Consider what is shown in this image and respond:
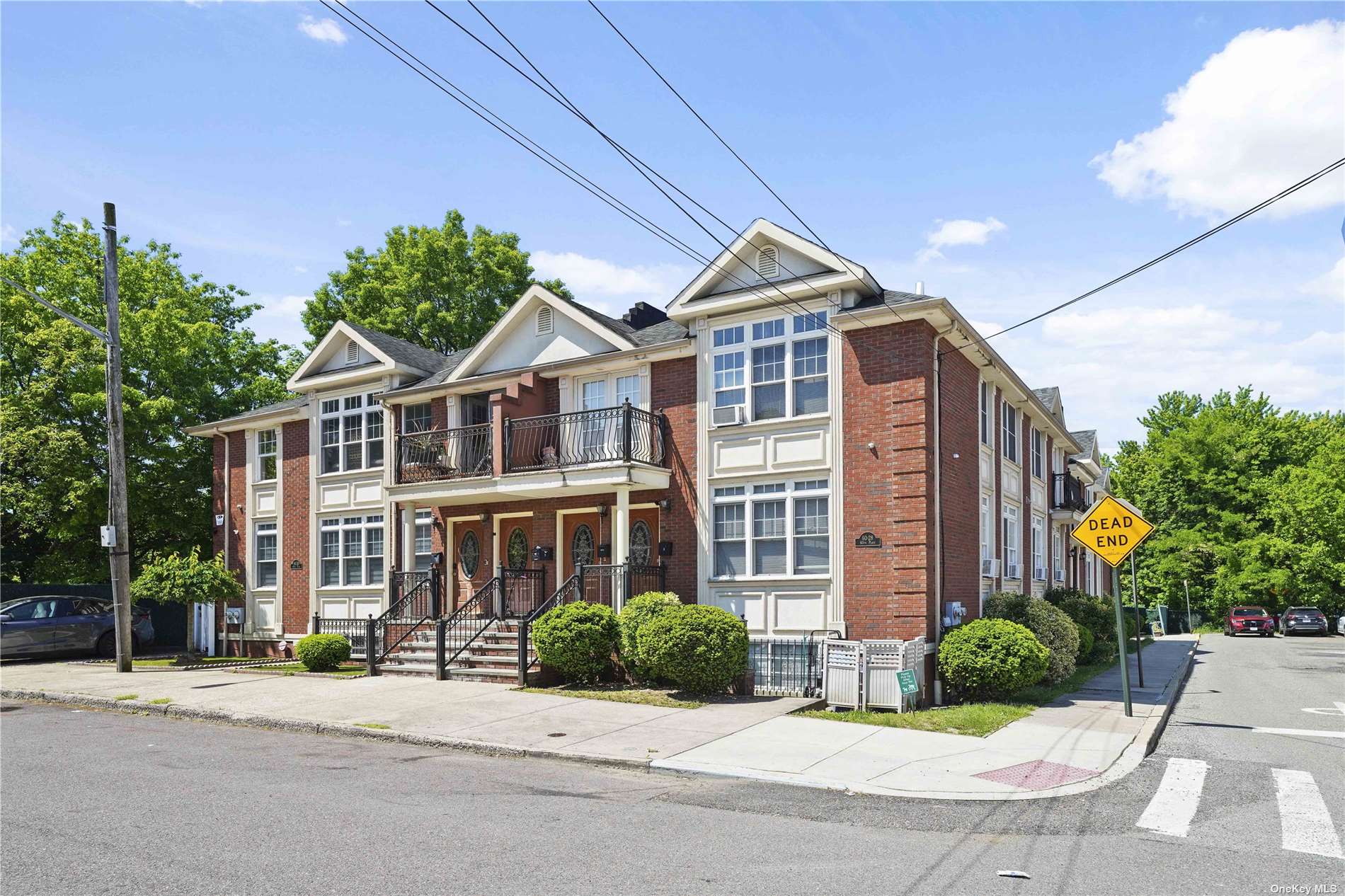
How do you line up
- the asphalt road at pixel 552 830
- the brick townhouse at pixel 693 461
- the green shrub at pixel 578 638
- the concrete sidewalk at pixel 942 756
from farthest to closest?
1. the brick townhouse at pixel 693 461
2. the green shrub at pixel 578 638
3. the concrete sidewalk at pixel 942 756
4. the asphalt road at pixel 552 830

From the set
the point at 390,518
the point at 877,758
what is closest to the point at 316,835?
the point at 877,758

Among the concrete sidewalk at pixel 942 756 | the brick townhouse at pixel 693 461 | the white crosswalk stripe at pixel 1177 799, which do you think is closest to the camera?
the white crosswalk stripe at pixel 1177 799

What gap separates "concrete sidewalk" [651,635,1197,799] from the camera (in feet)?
32.2

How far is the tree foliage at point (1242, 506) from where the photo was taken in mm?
51625

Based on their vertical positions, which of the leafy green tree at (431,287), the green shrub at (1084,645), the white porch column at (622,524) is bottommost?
the green shrub at (1084,645)

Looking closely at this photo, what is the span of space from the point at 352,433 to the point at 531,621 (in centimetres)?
922

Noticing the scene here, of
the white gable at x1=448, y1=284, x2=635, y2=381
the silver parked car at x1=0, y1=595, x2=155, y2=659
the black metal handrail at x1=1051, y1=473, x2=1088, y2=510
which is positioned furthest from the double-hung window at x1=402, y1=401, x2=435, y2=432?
the black metal handrail at x1=1051, y1=473, x2=1088, y2=510

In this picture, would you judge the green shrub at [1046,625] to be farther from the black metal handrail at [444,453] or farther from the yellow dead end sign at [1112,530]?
the black metal handrail at [444,453]

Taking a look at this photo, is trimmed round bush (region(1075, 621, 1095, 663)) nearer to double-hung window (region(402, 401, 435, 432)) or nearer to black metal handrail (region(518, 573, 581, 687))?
black metal handrail (region(518, 573, 581, 687))

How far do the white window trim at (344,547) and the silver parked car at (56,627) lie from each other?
4332 millimetres

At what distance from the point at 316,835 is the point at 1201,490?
5999 cm

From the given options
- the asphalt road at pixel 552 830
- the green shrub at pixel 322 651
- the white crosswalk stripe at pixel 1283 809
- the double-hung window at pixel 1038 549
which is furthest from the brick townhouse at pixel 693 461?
the asphalt road at pixel 552 830

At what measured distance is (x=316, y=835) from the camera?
751 cm

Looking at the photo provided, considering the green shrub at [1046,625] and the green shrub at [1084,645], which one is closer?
the green shrub at [1046,625]
